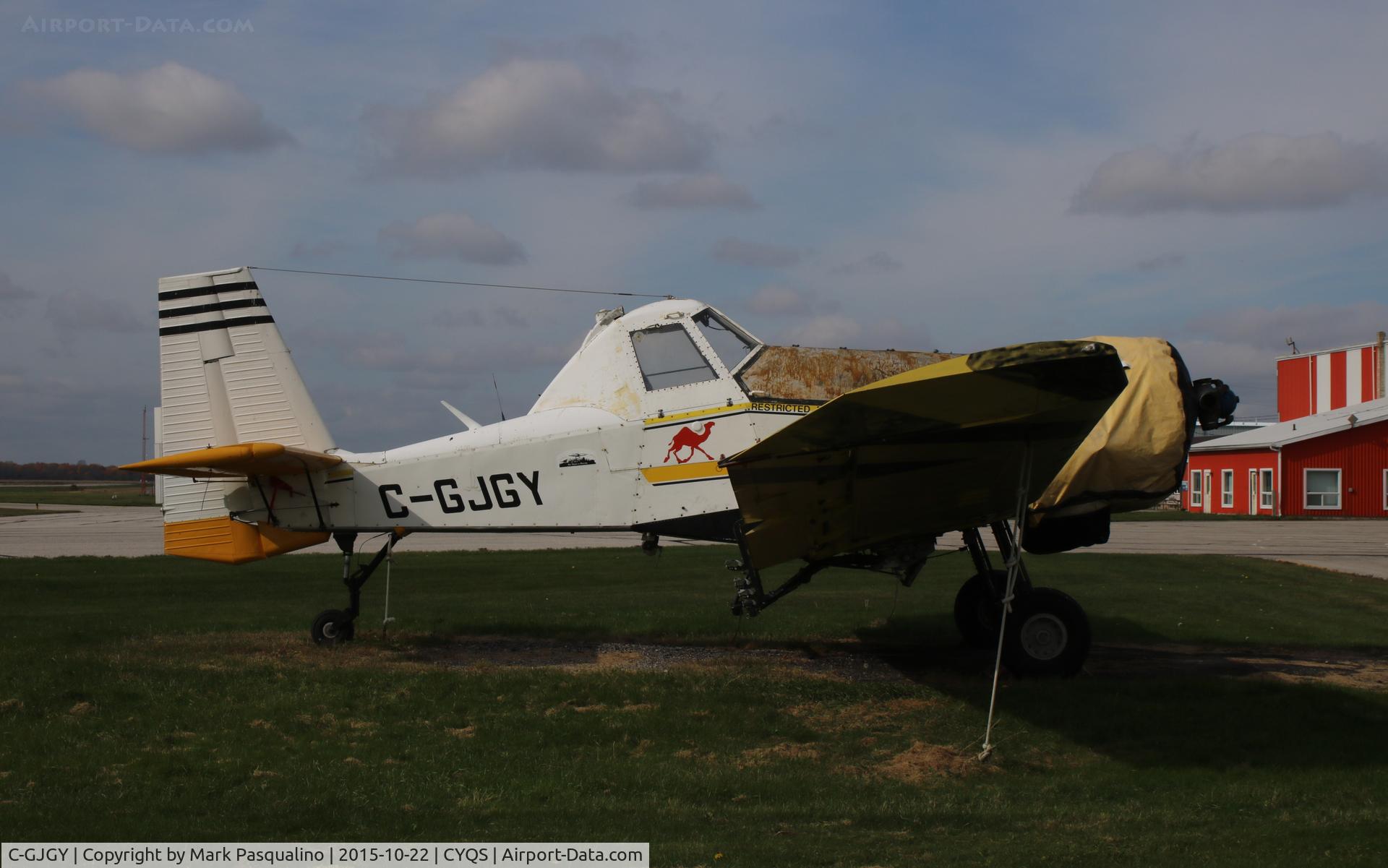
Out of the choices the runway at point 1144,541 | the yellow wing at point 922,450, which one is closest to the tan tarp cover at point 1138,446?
the yellow wing at point 922,450

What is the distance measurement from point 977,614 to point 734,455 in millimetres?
3459

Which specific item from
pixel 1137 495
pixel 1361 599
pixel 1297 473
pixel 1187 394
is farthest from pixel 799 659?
pixel 1297 473

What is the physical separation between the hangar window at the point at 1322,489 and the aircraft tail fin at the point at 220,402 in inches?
1539

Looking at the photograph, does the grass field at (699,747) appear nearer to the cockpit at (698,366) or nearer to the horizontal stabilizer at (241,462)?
the horizontal stabilizer at (241,462)

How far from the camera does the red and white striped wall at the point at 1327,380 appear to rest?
47562mm

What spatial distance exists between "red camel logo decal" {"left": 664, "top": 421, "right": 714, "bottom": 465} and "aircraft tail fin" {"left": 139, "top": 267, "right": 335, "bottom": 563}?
3.99 meters

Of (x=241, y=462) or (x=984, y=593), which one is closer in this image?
(x=241, y=462)

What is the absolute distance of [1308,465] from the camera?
39.2 metres

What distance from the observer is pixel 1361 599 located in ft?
46.9

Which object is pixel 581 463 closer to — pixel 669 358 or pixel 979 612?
pixel 669 358

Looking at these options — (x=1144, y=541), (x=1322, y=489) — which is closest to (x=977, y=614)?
(x=1144, y=541)

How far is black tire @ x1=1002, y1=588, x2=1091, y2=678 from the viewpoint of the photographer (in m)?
8.76

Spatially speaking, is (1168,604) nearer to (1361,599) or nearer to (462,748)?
(1361,599)

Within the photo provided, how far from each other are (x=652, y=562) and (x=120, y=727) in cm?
1293
